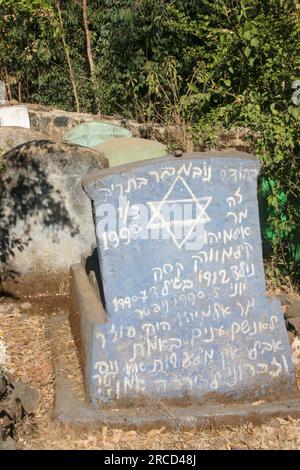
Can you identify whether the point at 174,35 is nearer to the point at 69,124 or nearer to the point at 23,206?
the point at 69,124

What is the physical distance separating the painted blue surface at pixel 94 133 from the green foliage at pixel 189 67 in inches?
24.7

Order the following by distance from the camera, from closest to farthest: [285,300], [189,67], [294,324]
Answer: [294,324]
[285,300]
[189,67]

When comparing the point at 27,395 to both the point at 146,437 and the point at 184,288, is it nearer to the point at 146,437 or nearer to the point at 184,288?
the point at 146,437

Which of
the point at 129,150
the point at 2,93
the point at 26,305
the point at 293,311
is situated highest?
the point at 129,150

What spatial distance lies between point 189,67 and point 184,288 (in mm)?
6868

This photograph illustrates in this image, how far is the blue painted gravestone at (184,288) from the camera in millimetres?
4758

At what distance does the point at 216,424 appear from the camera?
464cm

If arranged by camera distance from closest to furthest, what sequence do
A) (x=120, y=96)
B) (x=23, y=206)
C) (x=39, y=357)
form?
(x=39, y=357) < (x=23, y=206) < (x=120, y=96)

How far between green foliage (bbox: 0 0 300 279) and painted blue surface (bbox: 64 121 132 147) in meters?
0.63

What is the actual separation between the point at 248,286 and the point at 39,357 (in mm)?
1822

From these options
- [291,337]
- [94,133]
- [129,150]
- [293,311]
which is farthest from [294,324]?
[94,133]

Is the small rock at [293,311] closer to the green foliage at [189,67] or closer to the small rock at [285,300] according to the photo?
the small rock at [285,300]

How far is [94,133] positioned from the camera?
9242 mm
